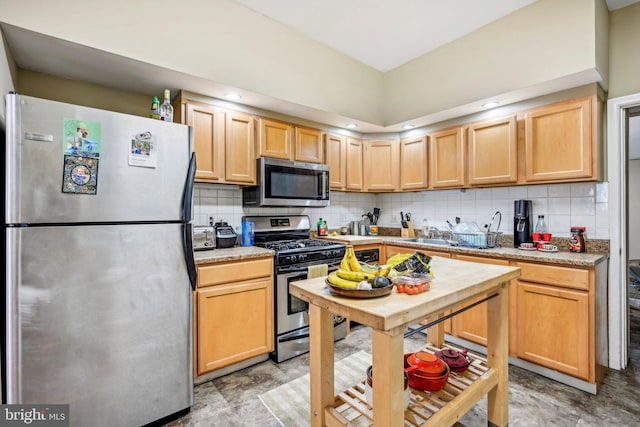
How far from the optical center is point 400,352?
3.69 ft

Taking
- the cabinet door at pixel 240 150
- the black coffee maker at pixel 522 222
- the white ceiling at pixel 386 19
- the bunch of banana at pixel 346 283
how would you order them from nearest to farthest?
the bunch of banana at pixel 346 283 < the white ceiling at pixel 386 19 < the cabinet door at pixel 240 150 < the black coffee maker at pixel 522 222

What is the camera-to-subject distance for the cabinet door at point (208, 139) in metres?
2.44

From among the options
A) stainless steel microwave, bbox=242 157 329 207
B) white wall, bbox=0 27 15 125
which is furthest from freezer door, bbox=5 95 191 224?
stainless steel microwave, bbox=242 157 329 207

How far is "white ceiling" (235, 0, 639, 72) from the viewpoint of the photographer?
7.72ft

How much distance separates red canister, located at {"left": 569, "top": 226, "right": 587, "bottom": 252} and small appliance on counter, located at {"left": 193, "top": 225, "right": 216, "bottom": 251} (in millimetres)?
3027

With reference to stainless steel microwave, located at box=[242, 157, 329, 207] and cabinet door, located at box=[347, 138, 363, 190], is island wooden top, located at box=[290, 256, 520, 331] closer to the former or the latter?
stainless steel microwave, located at box=[242, 157, 329, 207]

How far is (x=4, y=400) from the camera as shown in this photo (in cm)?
143

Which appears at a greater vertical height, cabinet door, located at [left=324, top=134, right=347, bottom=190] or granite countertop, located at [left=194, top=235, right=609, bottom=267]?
cabinet door, located at [left=324, top=134, right=347, bottom=190]

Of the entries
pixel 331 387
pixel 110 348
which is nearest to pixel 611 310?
pixel 331 387

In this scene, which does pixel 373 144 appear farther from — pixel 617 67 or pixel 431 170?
pixel 617 67

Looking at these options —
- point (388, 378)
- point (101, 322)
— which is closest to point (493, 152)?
point (388, 378)

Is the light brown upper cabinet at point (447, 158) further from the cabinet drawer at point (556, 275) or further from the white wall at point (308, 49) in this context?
the cabinet drawer at point (556, 275)

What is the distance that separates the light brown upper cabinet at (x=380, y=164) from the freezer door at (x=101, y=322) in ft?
8.04

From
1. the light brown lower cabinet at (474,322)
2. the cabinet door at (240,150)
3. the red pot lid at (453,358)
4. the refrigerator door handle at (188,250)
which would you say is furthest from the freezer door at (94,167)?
the light brown lower cabinet at (474,322)
